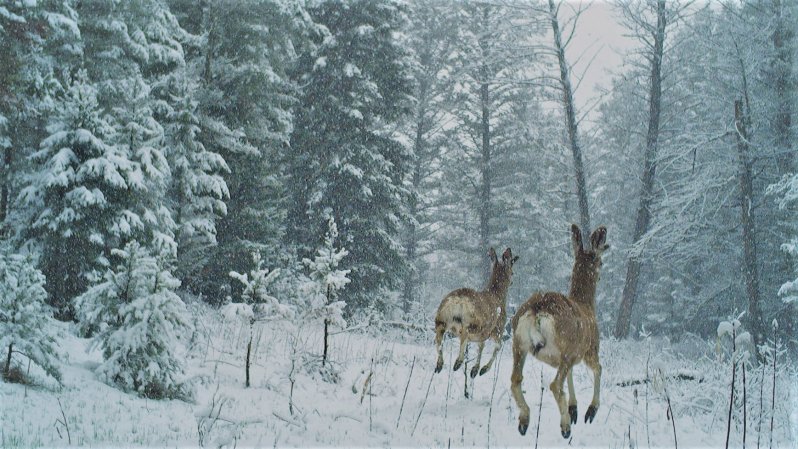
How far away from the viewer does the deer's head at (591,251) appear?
336 centimetres

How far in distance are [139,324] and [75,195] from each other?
3.91 metres

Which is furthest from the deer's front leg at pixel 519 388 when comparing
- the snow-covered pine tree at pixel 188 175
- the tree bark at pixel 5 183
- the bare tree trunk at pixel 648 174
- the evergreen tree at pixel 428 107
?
the evergreen tree at pixel 428 107

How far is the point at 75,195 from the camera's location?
352 inches

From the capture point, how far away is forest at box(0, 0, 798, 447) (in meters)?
6.26

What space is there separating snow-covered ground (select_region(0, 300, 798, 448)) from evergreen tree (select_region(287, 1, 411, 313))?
300 inches

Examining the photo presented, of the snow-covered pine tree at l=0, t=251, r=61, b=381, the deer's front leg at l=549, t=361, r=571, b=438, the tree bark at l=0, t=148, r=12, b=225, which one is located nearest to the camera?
the deer's front leg at l=549, t=361, r=571, b=438

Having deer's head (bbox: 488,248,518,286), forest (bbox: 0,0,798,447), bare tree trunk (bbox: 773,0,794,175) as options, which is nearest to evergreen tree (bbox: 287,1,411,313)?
forest (bbox: 0,0,798,447)

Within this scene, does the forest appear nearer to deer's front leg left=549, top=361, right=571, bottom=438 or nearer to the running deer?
the running deer

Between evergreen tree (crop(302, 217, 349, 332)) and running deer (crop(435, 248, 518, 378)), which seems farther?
evergreen tree (crop(302, 217, 349, 332))

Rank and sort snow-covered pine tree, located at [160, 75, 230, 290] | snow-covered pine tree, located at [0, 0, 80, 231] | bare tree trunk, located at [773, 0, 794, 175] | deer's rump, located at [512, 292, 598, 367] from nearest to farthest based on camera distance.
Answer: deer's rump, located at [512, 292, 598, 367]
snow-covered pine tree, located at [0, 0, 80, 231]
snow-covered pine tree, located at [160, 75, 230, 290]
bare tree trunk, located at [773, 0, 794, 175]

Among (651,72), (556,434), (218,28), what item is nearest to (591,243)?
(556,434)

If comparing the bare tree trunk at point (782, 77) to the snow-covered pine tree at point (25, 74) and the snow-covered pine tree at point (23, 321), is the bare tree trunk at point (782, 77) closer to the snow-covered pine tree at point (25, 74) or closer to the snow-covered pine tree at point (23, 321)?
Result: the snow-covered pine tree at point (23, 321)

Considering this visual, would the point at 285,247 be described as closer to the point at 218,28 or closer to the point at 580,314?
the point at 218,28

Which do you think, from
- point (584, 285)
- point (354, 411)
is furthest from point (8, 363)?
point (584, 285)
